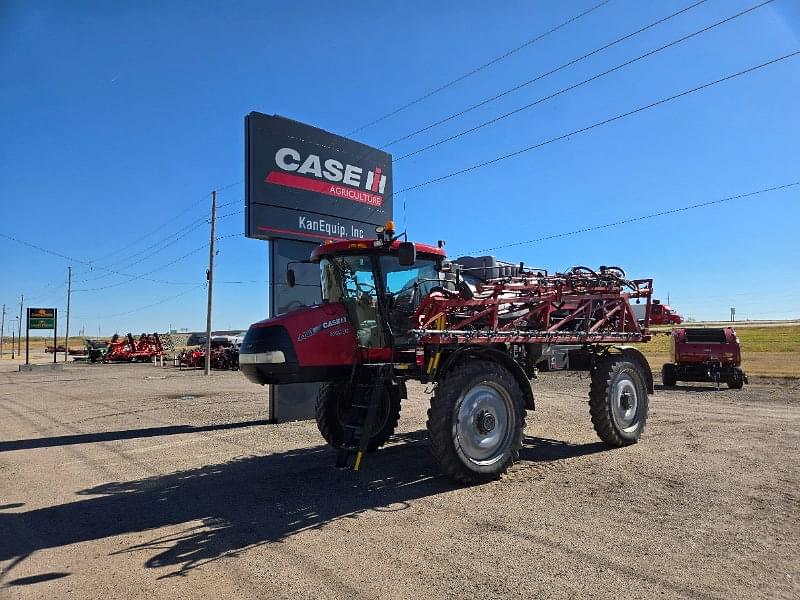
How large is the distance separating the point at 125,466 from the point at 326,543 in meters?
4.75

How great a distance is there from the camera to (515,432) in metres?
6.86

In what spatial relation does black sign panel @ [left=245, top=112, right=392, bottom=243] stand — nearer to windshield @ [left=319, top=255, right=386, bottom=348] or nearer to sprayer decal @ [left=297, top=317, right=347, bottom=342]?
windshield @ [left=319, top=255, right=386, bottom=348]

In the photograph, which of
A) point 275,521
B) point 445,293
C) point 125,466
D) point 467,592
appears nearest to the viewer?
point 467,592

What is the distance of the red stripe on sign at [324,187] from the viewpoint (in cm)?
1216

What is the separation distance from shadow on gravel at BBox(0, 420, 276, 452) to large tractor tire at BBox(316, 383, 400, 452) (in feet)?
13.3

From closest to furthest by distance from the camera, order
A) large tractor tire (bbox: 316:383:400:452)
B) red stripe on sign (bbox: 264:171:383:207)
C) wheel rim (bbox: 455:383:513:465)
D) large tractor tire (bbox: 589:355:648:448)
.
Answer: wheel rim (bbox: 455:383:513:465)
large tractor tire (bbox: 316:383:400:452)
large tractor tire (bbox: 589:355:648:448)
red stripe on sign (bbox: 264:171:383:207)

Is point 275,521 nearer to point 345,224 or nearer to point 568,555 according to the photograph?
point 568,555

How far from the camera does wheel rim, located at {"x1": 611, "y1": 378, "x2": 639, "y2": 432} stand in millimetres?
8484

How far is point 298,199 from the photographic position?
12414mm

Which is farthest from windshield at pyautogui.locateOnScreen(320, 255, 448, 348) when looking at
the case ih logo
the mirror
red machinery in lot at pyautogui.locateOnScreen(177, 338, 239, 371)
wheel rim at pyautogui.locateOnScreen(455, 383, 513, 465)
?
red machinery in lot at pyautogui.locateOnScreen(177, 338, 239, 371)

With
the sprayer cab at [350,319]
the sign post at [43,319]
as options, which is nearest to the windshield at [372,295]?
the sprayer cab at [350,319]

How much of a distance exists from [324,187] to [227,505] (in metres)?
8.73

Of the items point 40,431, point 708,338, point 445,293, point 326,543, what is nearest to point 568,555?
point 326,543

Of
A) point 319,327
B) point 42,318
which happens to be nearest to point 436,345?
point 319,327
